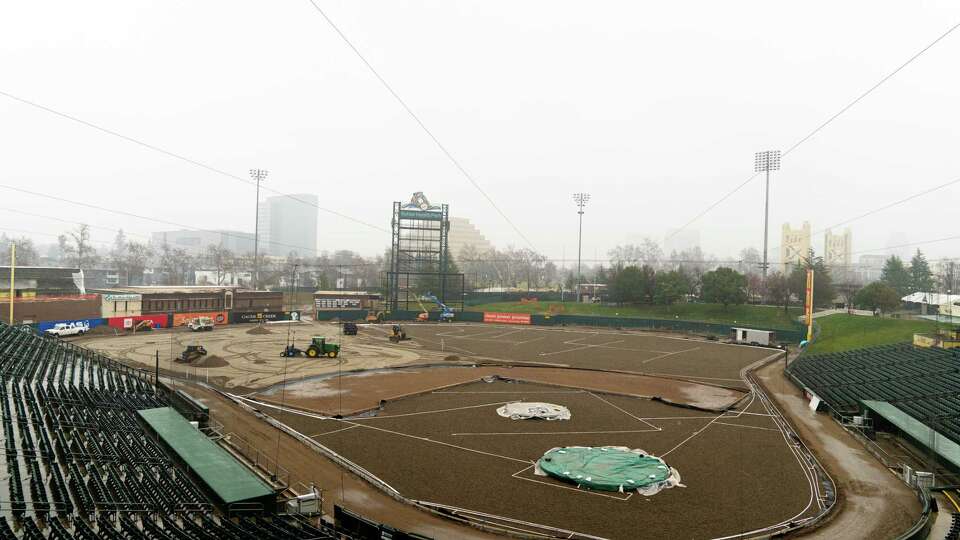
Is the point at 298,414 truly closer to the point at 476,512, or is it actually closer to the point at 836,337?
the point at 476,512

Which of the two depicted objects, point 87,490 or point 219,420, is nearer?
point 87,490

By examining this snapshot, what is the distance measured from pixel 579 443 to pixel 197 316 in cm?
5632

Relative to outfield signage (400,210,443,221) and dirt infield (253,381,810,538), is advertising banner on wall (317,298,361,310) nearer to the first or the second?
outfield signage (400,210,443,221)

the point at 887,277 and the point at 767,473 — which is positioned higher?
the point at 887,277

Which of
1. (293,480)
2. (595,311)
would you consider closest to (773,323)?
(595,311)

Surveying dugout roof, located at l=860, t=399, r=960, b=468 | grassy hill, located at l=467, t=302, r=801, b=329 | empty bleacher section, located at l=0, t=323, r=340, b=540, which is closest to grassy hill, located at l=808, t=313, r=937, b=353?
grassy hill, located at l=467, t=302, r=801, b=329

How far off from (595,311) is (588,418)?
6103 centimetres

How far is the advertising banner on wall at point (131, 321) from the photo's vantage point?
55781mm

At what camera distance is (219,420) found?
24.5m

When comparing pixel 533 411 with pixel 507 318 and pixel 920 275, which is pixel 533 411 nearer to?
pixel 507 318

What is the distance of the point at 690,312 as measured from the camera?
79.7 m

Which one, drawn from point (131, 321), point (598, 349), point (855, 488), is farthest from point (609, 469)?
point (131, 321)

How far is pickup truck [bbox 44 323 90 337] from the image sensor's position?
5006 centimetres

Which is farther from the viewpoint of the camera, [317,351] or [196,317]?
[196,317]
